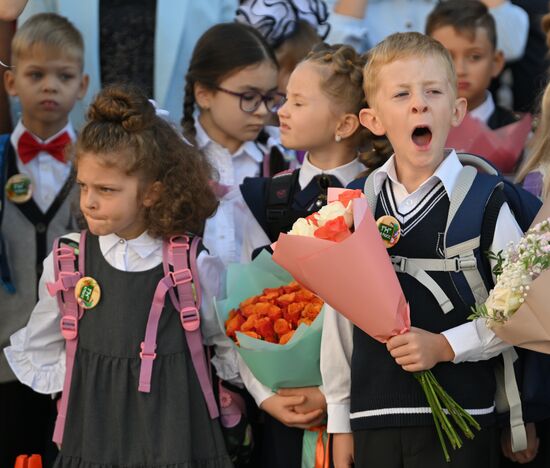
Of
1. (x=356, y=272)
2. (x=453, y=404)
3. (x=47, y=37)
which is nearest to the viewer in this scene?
(x=356, y=272)

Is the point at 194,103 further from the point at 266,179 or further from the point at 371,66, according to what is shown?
the point at 371,66

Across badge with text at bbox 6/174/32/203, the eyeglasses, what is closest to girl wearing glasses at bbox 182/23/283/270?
the eyeglasses

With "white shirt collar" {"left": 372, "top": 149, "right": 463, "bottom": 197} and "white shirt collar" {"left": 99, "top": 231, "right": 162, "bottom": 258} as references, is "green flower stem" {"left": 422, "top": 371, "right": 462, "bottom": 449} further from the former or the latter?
"white shirt collar" {"left": 99, "top": 231, "right": 162, "bottom": 258}

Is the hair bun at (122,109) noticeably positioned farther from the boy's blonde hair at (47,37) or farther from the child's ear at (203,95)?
the boy's blonde hair at (47,37)

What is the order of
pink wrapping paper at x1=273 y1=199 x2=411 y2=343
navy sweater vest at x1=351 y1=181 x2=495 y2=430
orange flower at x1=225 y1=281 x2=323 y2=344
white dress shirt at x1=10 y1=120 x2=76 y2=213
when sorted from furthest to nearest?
white dress shirt at x1=10 y1=120 x2=76 y2=213 → orange flower at x1=225 y1=281 x2=323 y2=344 → navy sweater vest at x1=351 y1=181 x2=495 y2=430 → pink wrapping paper at x1=273 y1=199 x2=411 y2=343

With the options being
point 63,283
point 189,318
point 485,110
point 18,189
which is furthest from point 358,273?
point 485,110

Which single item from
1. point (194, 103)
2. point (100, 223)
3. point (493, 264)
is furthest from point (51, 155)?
point (493, 264)

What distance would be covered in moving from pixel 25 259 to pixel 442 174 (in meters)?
2.14

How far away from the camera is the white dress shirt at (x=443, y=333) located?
3605mm

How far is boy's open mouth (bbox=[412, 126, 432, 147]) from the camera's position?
12.3 ft

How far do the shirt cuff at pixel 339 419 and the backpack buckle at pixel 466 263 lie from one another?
669 mm

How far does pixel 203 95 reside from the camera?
5211 millimetres

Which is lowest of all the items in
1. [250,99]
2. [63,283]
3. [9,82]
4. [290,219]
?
[63,283]

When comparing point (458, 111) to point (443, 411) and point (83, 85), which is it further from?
point (83, 85)
